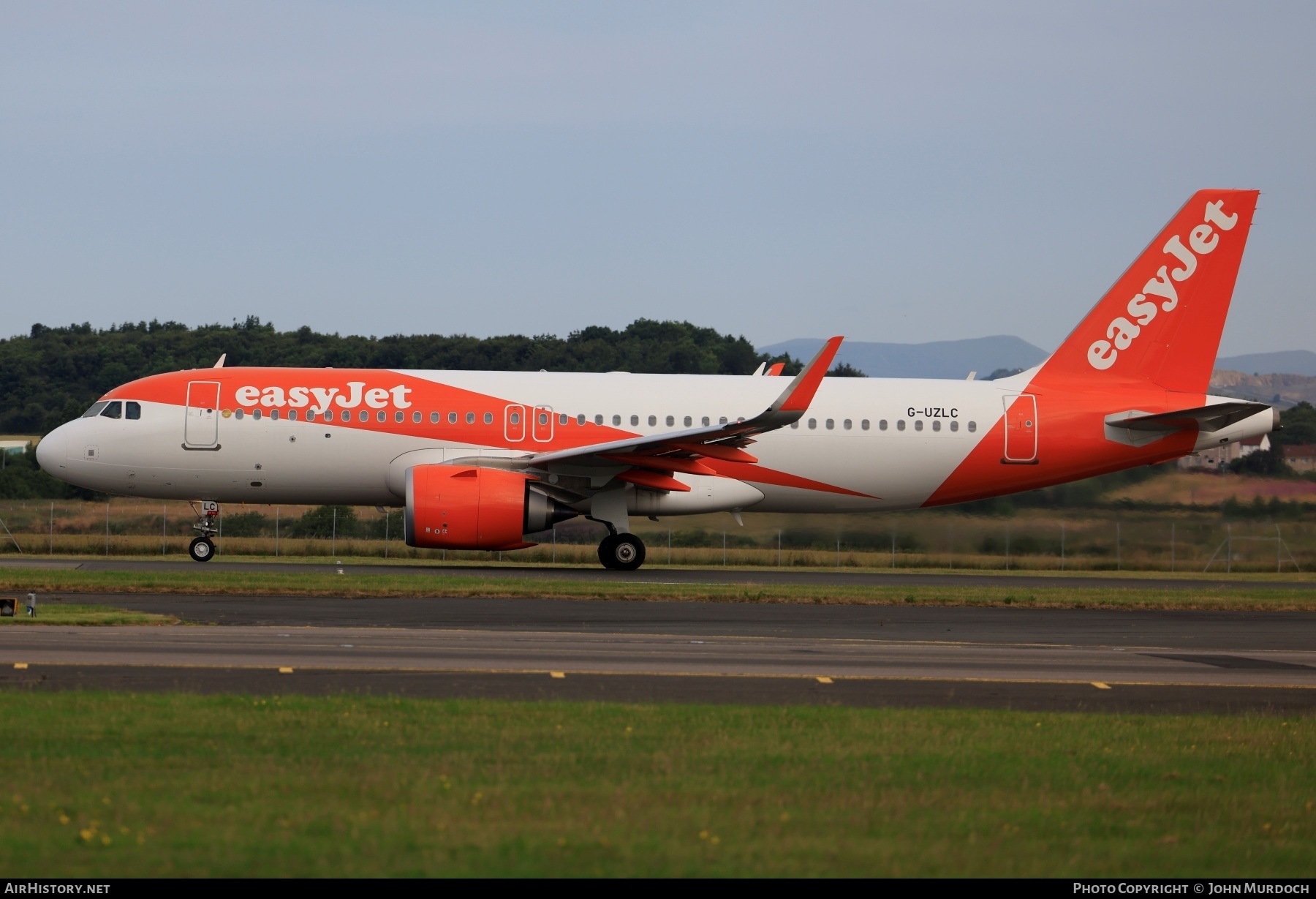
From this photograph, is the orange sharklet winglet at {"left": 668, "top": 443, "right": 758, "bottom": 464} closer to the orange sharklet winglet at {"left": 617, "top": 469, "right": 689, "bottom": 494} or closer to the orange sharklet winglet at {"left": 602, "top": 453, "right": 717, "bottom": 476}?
the orange sharklet winglet at {"left": 602, "top": 453, "right": 717, "bottom": 476}

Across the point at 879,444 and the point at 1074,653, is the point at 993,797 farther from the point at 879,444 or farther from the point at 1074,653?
the point at 879,444

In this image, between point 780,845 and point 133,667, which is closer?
point 780,845

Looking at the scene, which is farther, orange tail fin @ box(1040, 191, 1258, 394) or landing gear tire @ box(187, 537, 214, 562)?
orange tail fin @ box(1040, 191, 1258, 394)

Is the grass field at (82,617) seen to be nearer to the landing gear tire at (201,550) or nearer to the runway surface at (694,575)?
the runway surface at (694,575)

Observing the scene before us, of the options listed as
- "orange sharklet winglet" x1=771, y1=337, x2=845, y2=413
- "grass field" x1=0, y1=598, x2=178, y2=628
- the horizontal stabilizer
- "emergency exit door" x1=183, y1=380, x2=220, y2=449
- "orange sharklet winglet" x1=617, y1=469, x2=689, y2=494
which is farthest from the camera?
the horizontal stabilizer

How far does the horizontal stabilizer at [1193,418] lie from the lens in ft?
89.0

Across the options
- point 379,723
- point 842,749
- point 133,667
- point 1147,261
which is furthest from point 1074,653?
point 1147,261

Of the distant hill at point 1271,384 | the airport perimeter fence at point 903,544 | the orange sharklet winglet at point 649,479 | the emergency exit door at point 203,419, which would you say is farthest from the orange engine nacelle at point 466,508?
the distant hill at point 1271,384

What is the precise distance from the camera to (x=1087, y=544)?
102ft

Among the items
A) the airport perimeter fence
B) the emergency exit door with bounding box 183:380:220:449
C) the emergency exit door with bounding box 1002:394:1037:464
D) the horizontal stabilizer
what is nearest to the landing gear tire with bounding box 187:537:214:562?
the emergency exit door with bounding box 183:380:220:449

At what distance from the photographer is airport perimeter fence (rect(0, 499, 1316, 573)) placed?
30531 mm

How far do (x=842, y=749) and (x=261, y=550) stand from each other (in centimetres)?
2452

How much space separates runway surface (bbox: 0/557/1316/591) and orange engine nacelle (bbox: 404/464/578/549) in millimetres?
684

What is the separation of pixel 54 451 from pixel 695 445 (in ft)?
41.9
